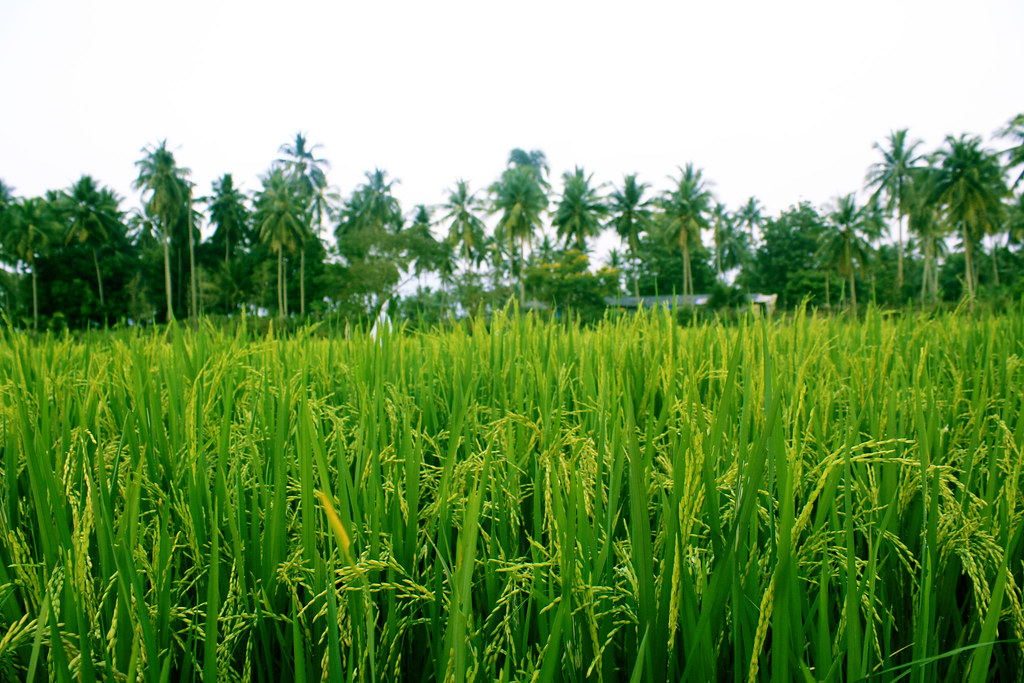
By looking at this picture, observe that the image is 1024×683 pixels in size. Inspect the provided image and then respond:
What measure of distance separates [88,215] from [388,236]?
2311 cm

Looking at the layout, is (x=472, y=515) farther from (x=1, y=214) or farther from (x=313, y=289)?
(x=1, y=214)

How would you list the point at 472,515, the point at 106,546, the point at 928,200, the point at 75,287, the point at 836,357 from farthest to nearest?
the point at 75,287 < the point at 928,200 < the point at 836,357 < the point at 106,546 < the point at 472,515

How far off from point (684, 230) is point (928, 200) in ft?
48.0

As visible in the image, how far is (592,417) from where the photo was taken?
1.08 meters

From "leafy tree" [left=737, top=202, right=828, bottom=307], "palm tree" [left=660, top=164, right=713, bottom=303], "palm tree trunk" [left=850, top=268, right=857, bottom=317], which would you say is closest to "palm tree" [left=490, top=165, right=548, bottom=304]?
"palm tree" [left=660, top=164, right=713, bottom=303]

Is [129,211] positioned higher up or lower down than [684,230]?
higher up

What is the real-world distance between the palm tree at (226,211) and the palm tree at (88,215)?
675cm

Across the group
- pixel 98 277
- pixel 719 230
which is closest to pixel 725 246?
pixel 719 230

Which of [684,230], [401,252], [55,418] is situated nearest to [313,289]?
[401,252]

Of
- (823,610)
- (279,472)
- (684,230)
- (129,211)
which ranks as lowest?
(823,610)

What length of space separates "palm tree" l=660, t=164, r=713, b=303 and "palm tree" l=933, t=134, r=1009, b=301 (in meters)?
13.7

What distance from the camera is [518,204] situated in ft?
123

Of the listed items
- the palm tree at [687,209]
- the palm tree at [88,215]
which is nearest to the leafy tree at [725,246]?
the palm tree at [687,209]

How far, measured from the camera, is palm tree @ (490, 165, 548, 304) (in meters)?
37.9
